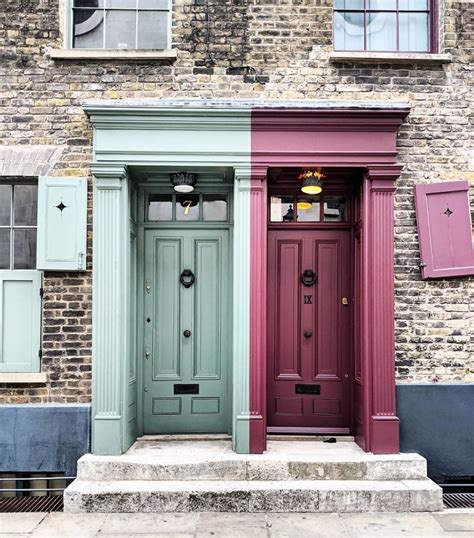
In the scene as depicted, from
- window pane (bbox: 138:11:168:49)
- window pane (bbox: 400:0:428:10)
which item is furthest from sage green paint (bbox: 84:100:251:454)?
window pane (bbox: 400:0:428:10)

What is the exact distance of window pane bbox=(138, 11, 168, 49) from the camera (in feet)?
21.9

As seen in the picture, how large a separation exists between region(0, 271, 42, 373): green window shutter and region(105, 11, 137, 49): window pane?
268 cm

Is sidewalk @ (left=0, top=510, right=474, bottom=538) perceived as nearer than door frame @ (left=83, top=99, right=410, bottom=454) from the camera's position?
Yes

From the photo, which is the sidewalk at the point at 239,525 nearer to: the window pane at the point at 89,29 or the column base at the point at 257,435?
the column base at the point at 257,435

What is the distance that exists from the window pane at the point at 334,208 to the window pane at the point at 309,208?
9cm

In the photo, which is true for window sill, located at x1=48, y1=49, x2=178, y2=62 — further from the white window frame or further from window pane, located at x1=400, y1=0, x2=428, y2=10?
window pane, located at x1=400, y1=0, x2=428, y2=10

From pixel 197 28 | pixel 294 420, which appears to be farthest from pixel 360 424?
pixel 197 28

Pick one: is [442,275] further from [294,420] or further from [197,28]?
[197,28]

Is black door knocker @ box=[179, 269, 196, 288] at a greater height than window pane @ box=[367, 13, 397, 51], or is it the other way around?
window pane @ box=[367, 13, 397, 51]

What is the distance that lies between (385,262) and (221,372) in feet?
7.33

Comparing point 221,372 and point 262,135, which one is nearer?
point 262,135

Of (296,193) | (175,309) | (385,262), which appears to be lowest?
(175,309)

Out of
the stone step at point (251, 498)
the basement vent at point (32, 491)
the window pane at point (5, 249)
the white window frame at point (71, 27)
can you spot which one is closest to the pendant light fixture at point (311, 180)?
the white window frame at point (71, 27)

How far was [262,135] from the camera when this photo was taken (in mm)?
6336
